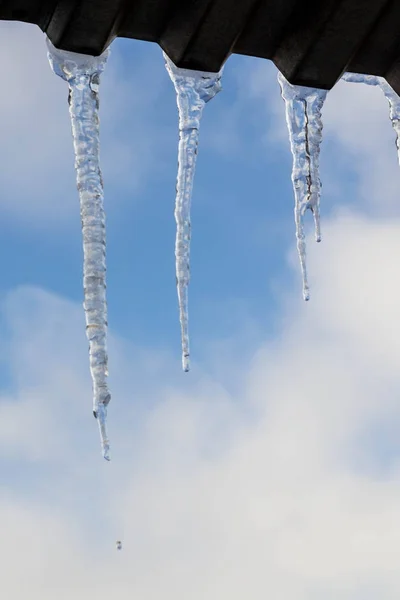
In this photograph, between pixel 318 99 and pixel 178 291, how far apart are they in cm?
145

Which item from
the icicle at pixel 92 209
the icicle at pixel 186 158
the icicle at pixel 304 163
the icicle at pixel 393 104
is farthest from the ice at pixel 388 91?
the icicle at pixel 92 209

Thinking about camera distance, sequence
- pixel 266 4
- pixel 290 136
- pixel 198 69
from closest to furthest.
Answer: pixel 266 4 < pixel 198 69 < pixel 290 136

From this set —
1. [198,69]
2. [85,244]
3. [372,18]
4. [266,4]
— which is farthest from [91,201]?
[372,18]

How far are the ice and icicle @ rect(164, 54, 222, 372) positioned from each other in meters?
0.89

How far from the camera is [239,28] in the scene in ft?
16.3

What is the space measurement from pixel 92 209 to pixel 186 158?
702 mm

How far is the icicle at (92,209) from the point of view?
5.33m

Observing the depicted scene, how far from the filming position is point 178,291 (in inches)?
223

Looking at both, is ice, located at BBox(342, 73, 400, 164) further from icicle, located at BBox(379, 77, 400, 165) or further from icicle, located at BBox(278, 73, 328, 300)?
icicle, located at BBox(278, 73, 328, 300)

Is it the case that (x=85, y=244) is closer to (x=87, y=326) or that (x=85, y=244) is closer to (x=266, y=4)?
(x=87, y=326)

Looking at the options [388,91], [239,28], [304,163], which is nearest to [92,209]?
[239,28]

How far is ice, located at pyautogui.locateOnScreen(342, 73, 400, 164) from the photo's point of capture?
5.86 m

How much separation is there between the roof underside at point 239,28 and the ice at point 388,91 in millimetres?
368

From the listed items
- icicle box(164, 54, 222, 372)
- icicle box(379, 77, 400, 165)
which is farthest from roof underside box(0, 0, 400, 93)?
icicle box(379, 77, 400, 165)
